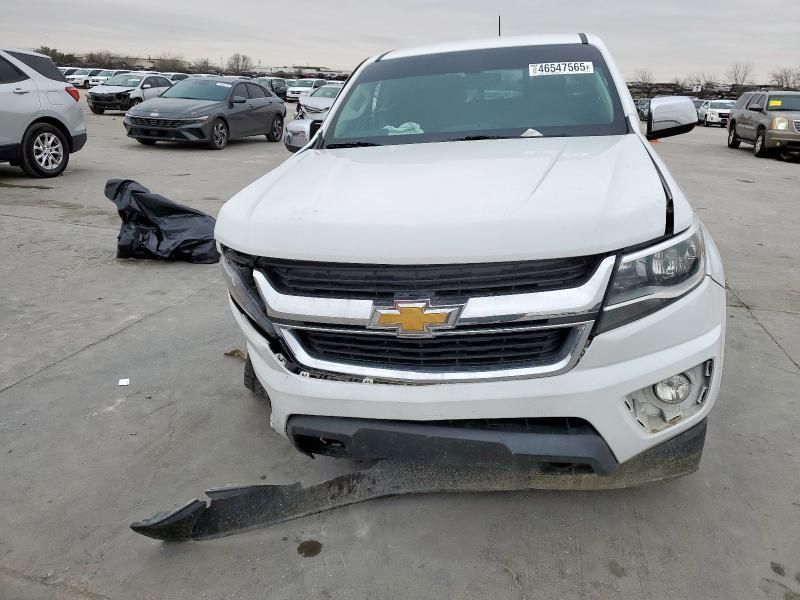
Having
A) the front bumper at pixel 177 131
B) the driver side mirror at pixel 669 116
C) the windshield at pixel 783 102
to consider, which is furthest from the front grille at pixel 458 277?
the windshield at pixel 783 102

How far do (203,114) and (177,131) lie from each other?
2.11 ft

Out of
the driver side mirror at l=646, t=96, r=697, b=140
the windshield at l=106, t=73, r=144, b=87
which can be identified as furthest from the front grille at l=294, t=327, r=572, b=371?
the windshield at l=106, t=73, r=144, b=87

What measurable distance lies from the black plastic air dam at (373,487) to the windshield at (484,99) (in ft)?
5.12

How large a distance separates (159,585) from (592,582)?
4.69 feet

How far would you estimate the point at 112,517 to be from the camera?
2564 millimetres

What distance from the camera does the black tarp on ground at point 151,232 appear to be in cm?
587

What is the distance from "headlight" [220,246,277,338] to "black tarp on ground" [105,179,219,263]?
3628mm

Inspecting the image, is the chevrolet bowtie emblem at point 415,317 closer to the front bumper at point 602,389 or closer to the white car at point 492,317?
the white car at point 492,317

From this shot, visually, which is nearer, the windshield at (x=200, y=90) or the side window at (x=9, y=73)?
the side window at (x=9, y=73)

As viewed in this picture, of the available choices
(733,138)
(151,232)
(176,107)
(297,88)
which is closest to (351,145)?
(151,232)

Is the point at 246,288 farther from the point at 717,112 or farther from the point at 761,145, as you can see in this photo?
the point at 717,112

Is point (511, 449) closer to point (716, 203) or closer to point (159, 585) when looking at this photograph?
point (159, 585)

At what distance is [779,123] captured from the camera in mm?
15086

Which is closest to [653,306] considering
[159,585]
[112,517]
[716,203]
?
[159,585]
